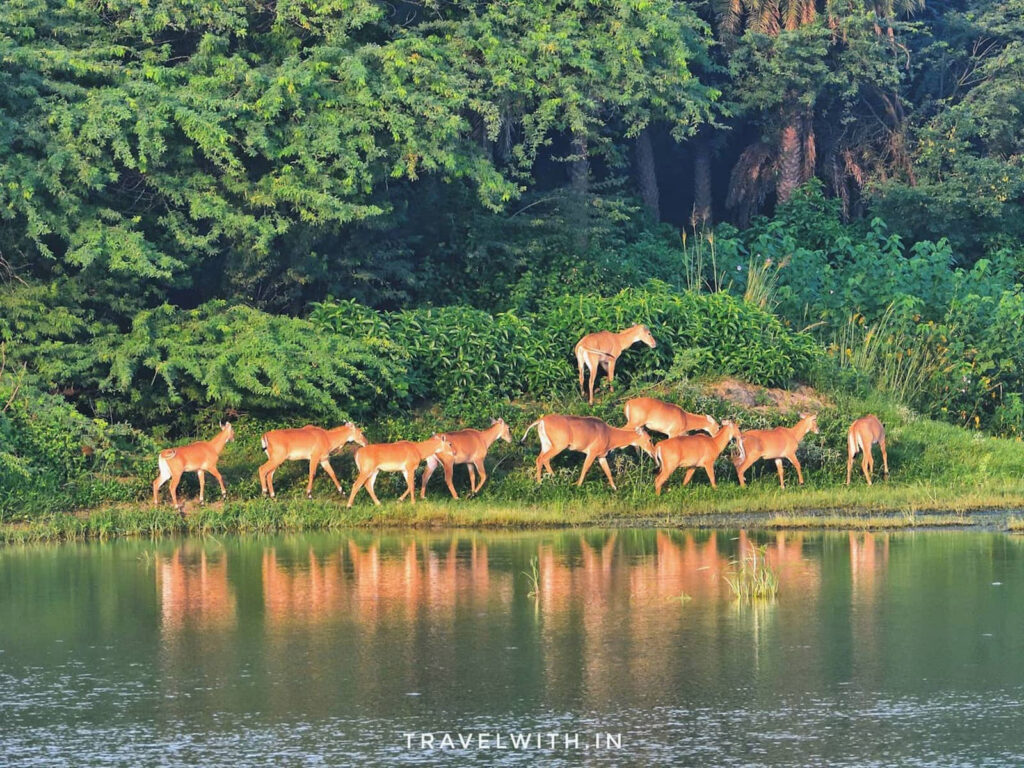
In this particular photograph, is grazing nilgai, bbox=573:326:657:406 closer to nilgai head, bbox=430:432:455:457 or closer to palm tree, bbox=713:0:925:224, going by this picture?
Result: nilgai head, bbox=430:432:455:457

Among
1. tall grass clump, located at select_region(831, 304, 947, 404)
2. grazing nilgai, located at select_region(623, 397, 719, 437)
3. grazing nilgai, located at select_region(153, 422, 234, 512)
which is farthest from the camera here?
tall grass clump, located at select_region(831, 304, 947, 404)

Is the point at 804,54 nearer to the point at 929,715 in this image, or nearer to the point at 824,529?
the point at 824,529

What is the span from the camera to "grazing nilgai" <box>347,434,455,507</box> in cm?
1791

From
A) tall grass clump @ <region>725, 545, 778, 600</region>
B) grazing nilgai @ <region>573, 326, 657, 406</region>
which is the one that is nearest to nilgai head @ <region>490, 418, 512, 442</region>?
grazing nilgai @ <region>573, 326, 657, 406</region>

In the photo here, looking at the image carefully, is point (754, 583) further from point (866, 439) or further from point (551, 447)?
point (866, 439)

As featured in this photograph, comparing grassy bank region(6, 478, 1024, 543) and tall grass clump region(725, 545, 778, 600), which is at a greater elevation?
grassy bank region(6, 478, 1024, 543)

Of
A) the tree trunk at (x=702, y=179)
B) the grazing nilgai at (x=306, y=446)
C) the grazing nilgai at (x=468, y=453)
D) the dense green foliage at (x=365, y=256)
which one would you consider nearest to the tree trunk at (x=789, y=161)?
the tree trunk at (x=702, y=179)

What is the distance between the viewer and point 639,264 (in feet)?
85.6

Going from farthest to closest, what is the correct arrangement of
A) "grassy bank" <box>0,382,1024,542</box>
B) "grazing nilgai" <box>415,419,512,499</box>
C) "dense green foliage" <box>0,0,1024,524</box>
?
"dense green foliage" <box>0,0,1024,524</box> < "grazing nilgai" <box>415,419,512,499</box> < "grassy bank" <box>0,382,1024,542</box>

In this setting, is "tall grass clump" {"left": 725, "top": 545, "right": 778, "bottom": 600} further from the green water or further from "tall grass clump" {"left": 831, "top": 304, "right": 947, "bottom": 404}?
"tall grass clump" {"left": 831, "top": 304, "right": 947, "bottom": 404}

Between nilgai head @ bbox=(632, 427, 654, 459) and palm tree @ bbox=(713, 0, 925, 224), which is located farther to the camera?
palm tree @ bbox=(713, 0, 925, 224)

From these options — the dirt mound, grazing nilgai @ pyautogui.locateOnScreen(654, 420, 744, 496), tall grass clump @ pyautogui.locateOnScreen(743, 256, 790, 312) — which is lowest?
grazing nilgai @ pyautogui.locateOnScreen(654, 420, 744, 496)

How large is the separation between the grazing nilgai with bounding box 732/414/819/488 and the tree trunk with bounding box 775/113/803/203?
1104cm

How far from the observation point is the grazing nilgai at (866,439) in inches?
743
